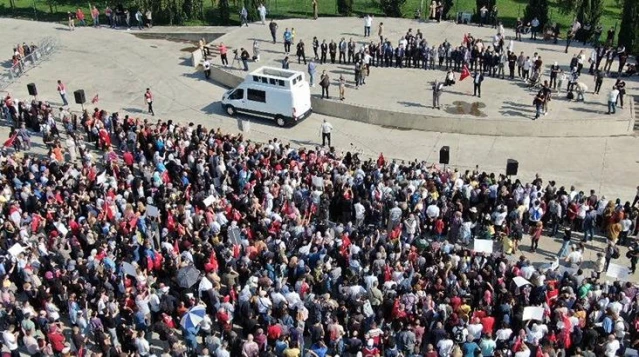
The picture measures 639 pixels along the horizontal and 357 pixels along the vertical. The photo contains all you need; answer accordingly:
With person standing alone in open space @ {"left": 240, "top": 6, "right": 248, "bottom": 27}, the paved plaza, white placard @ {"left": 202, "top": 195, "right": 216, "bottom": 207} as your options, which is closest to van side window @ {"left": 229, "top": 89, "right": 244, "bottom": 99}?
the paved plaza

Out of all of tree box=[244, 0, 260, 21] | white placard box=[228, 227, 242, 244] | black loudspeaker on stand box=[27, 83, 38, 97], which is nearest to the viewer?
white placard box=[228, 227, 242, 244]

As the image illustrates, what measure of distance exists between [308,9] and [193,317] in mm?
34104

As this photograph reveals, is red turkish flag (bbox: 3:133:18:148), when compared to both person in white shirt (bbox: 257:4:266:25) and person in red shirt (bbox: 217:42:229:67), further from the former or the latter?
person in white shirt (bbox: 257:4:266:25)

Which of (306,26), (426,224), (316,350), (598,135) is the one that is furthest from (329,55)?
(316,350)

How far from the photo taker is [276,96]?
31062 millimetres

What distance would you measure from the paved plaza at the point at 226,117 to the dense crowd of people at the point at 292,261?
16.5 ft

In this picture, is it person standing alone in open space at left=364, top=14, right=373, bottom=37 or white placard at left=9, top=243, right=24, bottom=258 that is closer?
white placard at left=9, top=243, right=24, bottom=258

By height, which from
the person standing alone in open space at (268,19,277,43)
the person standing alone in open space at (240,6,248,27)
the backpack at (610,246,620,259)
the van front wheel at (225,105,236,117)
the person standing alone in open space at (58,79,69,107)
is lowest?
the backpack at (610,246,620,259)

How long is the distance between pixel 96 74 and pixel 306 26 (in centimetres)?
1226

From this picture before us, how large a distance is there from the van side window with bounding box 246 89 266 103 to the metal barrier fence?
13398mm

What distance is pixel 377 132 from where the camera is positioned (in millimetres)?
31422

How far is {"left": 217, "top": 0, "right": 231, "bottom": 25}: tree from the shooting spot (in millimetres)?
45188

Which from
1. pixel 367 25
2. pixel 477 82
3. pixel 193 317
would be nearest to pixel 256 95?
pixel 477 82

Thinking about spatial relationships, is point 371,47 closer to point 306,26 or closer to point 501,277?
point 306,26
